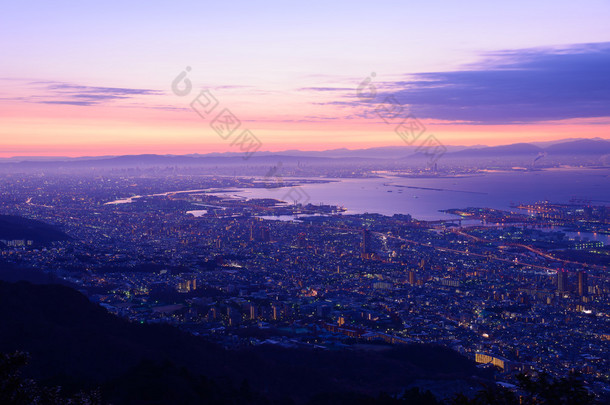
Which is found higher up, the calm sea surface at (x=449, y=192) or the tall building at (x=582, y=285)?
the calm sea surface at (x=449, y=192)

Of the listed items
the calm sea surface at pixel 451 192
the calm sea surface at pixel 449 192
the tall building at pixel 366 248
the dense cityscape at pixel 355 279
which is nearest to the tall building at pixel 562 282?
the dense cityscape at pixel 355 279

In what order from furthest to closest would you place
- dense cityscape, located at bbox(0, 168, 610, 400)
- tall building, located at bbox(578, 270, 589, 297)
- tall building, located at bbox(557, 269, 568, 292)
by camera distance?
tall building, located at bbox(557, 269, 568, 292), tall building, located at bbox(578, 270, 589, 297), dense cityscape, located at bbox(0, 168, 610, 400)

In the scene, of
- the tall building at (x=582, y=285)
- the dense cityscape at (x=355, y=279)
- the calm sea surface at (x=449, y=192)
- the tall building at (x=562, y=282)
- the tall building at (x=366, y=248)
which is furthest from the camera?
the calm sea surface at (x=449, y=192)

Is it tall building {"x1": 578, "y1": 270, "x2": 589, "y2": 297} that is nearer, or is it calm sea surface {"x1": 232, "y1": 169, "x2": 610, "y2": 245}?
tall building {"x1": 578, "y1": 270, "x2": 589, "y2": 297}

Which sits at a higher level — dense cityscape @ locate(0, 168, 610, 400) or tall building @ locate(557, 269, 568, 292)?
tall building @ locate(557, 269, 568, 292)

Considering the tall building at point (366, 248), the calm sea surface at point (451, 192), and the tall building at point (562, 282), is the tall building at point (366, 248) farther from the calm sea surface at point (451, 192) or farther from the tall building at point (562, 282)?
the calm sea surface at point (451, 192)

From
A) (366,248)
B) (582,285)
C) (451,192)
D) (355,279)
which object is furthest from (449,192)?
(582,285)

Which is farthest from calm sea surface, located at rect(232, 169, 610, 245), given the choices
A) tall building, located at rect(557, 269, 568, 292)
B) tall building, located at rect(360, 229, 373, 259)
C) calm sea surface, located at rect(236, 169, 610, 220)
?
tall building, located at rect(557, 269, 568, 292)

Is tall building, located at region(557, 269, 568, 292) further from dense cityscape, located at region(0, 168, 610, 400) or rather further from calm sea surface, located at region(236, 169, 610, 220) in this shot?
calm sea surface, located at region(236, 169, 610, 220)

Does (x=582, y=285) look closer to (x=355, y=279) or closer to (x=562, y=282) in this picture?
A: (x=562, y=282)

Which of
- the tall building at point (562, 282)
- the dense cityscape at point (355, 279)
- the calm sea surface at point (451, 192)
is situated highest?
the calm sea surface at point (451, 192)

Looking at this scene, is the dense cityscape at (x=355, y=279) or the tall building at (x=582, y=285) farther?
the tall building at (x=582, y=285)
